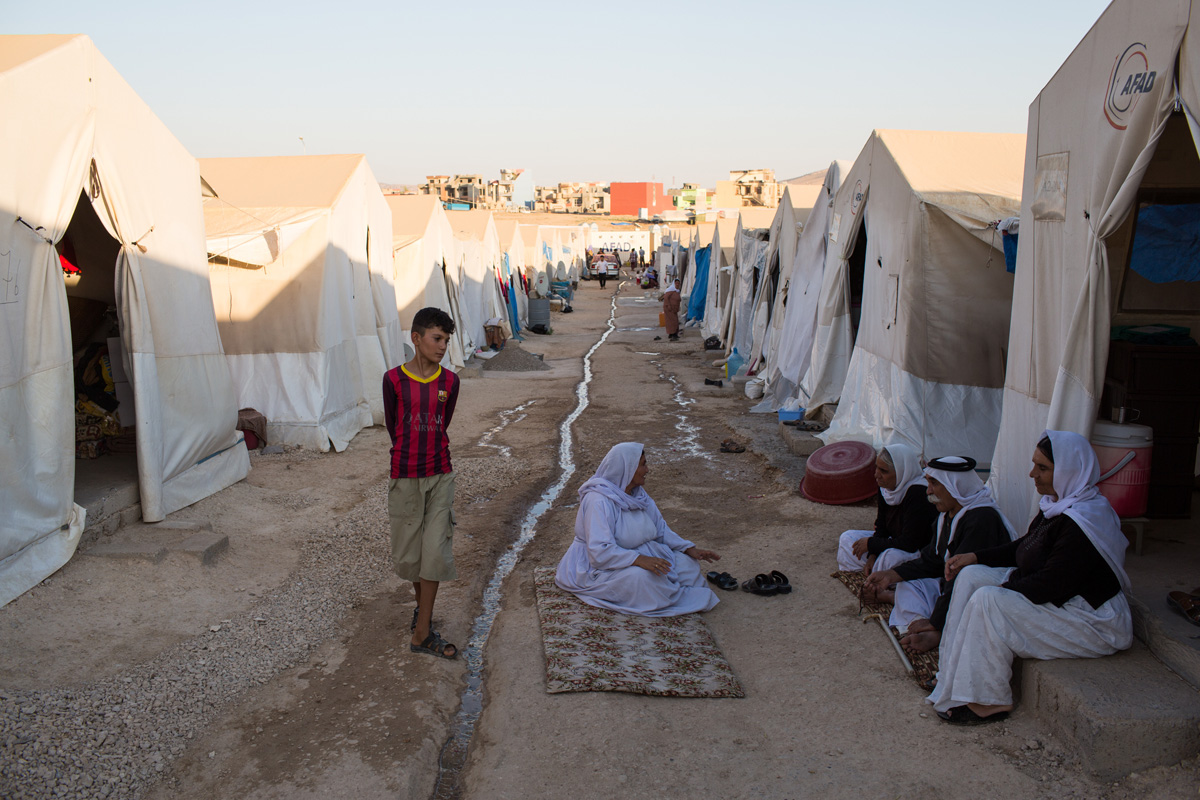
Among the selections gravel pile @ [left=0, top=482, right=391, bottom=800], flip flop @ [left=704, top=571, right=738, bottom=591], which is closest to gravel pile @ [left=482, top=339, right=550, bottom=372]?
gravel pile @ [left=0, top=482, right=391, bottom=800]

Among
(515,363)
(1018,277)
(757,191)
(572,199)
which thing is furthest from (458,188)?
(1018,277)

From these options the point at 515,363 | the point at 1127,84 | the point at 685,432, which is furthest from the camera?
the point at 515,363

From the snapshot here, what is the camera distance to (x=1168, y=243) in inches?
205

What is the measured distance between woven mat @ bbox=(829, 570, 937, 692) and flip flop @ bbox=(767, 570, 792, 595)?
12.0 inches

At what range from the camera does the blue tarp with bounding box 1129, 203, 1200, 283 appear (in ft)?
16.9

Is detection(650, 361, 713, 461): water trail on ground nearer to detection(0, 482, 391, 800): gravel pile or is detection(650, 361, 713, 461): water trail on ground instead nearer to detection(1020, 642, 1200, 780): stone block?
detection(0, 482, 391, 800): gravel pile

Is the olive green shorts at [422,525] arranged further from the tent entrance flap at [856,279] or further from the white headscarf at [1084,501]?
the tent entrance flap at [856,279]

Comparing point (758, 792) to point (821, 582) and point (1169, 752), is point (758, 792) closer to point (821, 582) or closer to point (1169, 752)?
point (1169, 752)

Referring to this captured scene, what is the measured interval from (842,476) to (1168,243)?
8.18 ft

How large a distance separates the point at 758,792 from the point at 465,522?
143 inches

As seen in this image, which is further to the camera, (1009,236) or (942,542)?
(1009,236)

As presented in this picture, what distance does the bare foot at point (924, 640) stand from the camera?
12.1ft

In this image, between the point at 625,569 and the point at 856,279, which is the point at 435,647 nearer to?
the point at 625,569

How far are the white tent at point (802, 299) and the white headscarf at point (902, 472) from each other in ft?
17.8
